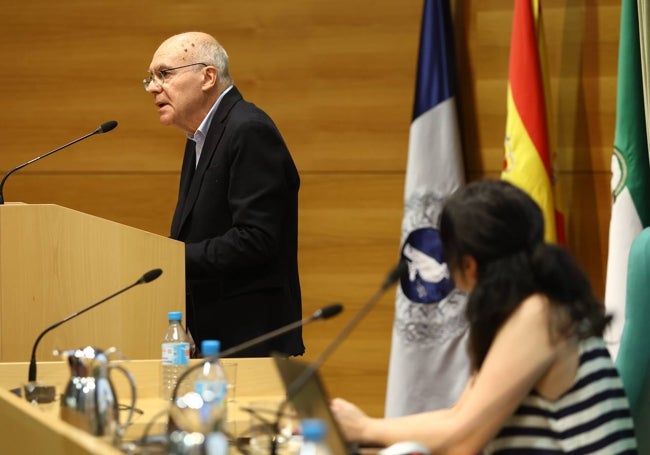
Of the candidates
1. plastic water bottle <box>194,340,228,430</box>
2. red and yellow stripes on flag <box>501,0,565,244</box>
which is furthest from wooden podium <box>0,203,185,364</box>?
red and yellow stripes on flag <box>501,0,565,244</box>

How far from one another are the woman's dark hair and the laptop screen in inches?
15.1

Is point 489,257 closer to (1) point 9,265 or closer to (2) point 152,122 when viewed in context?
(1) point 9,265

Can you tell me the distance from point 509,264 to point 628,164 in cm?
Answer: 245

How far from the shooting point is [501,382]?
2137 millimetres

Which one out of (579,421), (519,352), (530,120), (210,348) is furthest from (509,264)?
(530,120)

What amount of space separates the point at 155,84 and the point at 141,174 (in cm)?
142

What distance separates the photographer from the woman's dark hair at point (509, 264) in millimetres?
2207

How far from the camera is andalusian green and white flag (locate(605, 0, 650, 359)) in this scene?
4.46 m

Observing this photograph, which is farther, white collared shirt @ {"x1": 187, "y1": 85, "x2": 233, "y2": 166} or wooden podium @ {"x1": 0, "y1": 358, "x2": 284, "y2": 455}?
white collared shirt @ {"x1": 187, "y1": 85, "x2": 233, "y2": 166}

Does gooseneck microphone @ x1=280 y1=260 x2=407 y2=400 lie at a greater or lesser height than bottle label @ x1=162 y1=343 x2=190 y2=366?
greater

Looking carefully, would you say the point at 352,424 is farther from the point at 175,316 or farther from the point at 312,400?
the point at 175,316

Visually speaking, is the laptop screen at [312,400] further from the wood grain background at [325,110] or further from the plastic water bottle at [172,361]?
the wood grain background at [325,110]

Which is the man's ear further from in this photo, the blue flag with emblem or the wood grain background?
the wood grain background

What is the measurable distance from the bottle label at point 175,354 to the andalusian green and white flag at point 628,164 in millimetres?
2009
